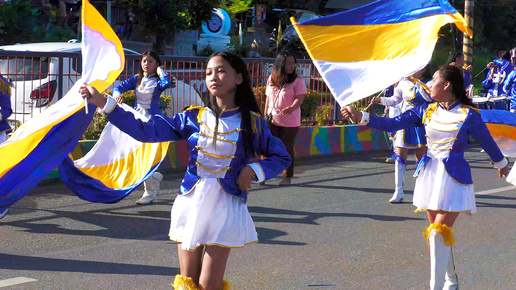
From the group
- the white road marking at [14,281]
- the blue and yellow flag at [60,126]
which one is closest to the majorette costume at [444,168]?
the blue and yellow flag at [60,126]

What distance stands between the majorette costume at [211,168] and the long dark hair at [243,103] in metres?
0.03

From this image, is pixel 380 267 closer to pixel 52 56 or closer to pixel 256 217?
pixel 256 217

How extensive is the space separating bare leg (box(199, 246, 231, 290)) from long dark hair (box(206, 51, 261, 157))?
0.54 meters

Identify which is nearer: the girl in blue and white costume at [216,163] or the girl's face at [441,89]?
the girl in blue and white costume at [216,163]

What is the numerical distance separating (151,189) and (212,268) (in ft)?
16.0

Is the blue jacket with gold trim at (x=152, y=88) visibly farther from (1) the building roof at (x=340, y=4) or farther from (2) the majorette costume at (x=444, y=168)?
(1) the building roof at (x=340, y=4)

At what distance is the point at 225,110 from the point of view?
4027 millimetres

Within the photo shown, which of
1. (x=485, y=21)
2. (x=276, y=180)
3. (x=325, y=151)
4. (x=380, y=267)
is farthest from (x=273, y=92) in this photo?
(x=485, y=21)

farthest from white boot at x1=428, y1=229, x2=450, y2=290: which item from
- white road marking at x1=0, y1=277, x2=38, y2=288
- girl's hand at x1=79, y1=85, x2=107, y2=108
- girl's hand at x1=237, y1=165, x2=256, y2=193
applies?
white road marking at x1=0, y1=277, x2=38, y2=288

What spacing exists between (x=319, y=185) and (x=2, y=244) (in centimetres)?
472

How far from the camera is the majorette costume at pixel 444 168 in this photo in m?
5.11

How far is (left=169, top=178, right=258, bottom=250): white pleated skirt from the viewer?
3.83 m

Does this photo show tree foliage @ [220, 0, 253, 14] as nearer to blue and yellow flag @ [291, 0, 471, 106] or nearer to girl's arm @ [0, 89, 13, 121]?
girl's arm @ [0, 89, 13, 121]

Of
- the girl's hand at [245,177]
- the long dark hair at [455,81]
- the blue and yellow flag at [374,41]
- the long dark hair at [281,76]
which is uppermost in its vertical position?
the blue and yellow flag at [374,41]
